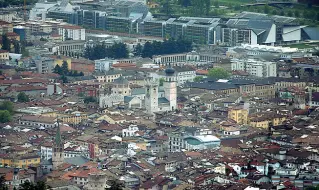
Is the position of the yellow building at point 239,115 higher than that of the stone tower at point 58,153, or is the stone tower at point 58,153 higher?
the stone tower at point 58,153

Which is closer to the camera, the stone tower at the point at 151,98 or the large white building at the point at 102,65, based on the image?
the stone tower at the point at 151,98

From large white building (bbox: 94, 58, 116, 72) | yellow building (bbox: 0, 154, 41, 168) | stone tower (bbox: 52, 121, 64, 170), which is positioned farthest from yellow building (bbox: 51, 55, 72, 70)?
stone tower (bbox: 52, 121, 64, 170)

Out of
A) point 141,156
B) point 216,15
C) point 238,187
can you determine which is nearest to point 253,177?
point 238,187

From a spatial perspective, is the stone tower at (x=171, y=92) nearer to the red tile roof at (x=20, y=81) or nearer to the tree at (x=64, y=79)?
the tree at (x=64, y=79)

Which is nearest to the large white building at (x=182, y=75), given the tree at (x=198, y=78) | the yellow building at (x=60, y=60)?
the tree at (x=198, y=78)

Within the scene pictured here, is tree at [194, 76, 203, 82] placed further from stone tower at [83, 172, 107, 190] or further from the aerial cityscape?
stone tower at [83, 172, 107, 190]

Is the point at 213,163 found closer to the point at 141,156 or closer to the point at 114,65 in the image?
the point at 141,156
